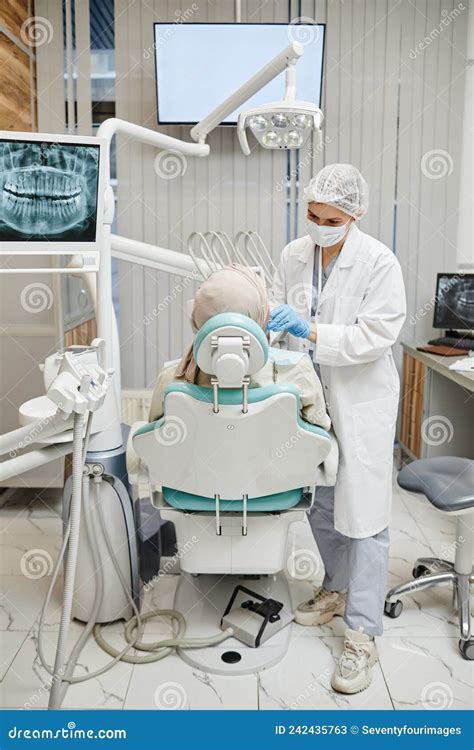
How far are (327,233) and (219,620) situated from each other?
1213 millimetres

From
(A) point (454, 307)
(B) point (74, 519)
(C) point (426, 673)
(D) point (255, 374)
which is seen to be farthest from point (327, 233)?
A: (A) point (454, 307)


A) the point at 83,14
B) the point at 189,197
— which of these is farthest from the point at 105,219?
the point at 83,14

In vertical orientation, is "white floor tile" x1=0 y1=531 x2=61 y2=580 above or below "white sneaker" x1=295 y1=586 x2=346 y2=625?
below

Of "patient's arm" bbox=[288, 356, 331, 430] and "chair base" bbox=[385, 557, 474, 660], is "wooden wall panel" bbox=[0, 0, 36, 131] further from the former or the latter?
"chair base" bbox=[385, 557, 474, 660]

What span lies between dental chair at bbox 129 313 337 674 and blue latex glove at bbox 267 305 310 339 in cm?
30

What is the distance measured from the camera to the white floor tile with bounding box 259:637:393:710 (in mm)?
1742

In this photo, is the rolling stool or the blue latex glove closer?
the blue latex glove

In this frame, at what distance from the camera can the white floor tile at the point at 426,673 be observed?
1.76 m

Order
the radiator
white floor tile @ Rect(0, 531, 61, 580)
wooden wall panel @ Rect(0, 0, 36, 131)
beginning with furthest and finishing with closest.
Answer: the radiator → wooden wall panel @ Rect(0, 0, 36, 131) → white floor tile @ Rect(0, 531, 61, 580)

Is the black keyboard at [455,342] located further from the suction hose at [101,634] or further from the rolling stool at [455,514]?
the suction hose at [101,634]

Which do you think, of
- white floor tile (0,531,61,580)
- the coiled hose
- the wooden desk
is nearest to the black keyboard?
the wooden desk

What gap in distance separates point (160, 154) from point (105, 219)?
191 cm
